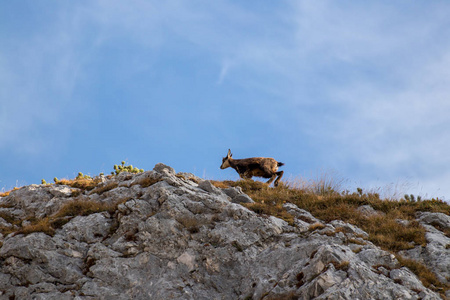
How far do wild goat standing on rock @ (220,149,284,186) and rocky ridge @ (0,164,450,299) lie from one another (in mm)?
9145

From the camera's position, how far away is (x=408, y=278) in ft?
34.4

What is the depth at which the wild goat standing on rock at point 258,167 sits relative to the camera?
24.0 m

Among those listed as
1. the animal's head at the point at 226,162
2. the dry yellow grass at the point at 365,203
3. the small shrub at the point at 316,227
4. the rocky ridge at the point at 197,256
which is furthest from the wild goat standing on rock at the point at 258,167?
the small shrub at the point at 316,227

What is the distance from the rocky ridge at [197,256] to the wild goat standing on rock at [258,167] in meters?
9.14

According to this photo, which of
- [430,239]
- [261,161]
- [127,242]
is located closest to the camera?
[127,242]

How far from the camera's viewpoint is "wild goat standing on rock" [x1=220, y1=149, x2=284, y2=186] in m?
24.0

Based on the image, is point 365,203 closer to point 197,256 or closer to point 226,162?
point 197,256

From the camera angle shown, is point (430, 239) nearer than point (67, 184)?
Yes

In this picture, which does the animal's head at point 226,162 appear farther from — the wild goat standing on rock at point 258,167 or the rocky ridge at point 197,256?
the rocky ridge at point 197,256

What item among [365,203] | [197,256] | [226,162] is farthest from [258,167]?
[197,256]

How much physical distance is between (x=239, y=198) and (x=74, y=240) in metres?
6.37

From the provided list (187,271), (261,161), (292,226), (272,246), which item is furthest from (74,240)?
(261,161)

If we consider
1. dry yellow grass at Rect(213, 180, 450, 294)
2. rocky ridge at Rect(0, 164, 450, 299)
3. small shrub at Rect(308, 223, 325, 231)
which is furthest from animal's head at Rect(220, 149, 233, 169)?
small shrub at Rect(308, 223, 325, 231)

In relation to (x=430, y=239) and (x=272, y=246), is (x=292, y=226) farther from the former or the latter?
(x=430, y=239)
